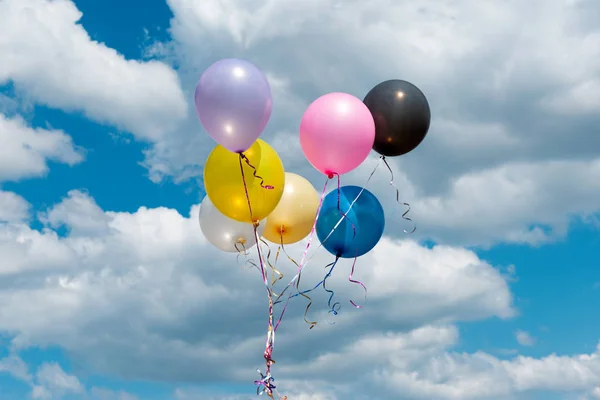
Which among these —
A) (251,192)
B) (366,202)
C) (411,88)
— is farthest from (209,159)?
(411,88)

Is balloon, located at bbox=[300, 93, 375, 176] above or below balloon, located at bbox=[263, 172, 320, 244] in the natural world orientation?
above

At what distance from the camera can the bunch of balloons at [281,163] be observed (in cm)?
1197

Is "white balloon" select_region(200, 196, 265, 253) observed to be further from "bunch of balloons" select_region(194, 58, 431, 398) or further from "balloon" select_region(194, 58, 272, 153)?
"balloon" select_region(194, 58, 272, 153)

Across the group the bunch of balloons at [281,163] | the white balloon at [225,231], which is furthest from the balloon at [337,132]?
the white balloon at [225,231]

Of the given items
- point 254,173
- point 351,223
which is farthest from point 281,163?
point 351,223

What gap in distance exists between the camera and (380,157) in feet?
45.8

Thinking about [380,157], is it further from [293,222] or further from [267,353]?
[267,353]

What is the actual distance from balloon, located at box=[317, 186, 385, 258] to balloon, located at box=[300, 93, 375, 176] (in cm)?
70

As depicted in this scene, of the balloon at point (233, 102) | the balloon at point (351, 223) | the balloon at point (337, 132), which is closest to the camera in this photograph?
the balloon at point (233, 102)

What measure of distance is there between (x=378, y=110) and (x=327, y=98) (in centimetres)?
97

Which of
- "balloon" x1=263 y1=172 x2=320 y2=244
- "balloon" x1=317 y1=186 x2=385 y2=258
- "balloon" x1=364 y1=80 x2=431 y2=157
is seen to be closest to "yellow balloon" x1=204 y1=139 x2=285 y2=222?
"balloon" x1=263 y1=172 x2=320 y2=244

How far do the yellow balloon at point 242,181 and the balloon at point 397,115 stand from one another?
77.7 inches

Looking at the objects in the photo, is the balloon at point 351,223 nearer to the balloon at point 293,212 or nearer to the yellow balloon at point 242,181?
the balloon at point 293,212

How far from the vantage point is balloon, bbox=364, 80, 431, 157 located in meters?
13.4
